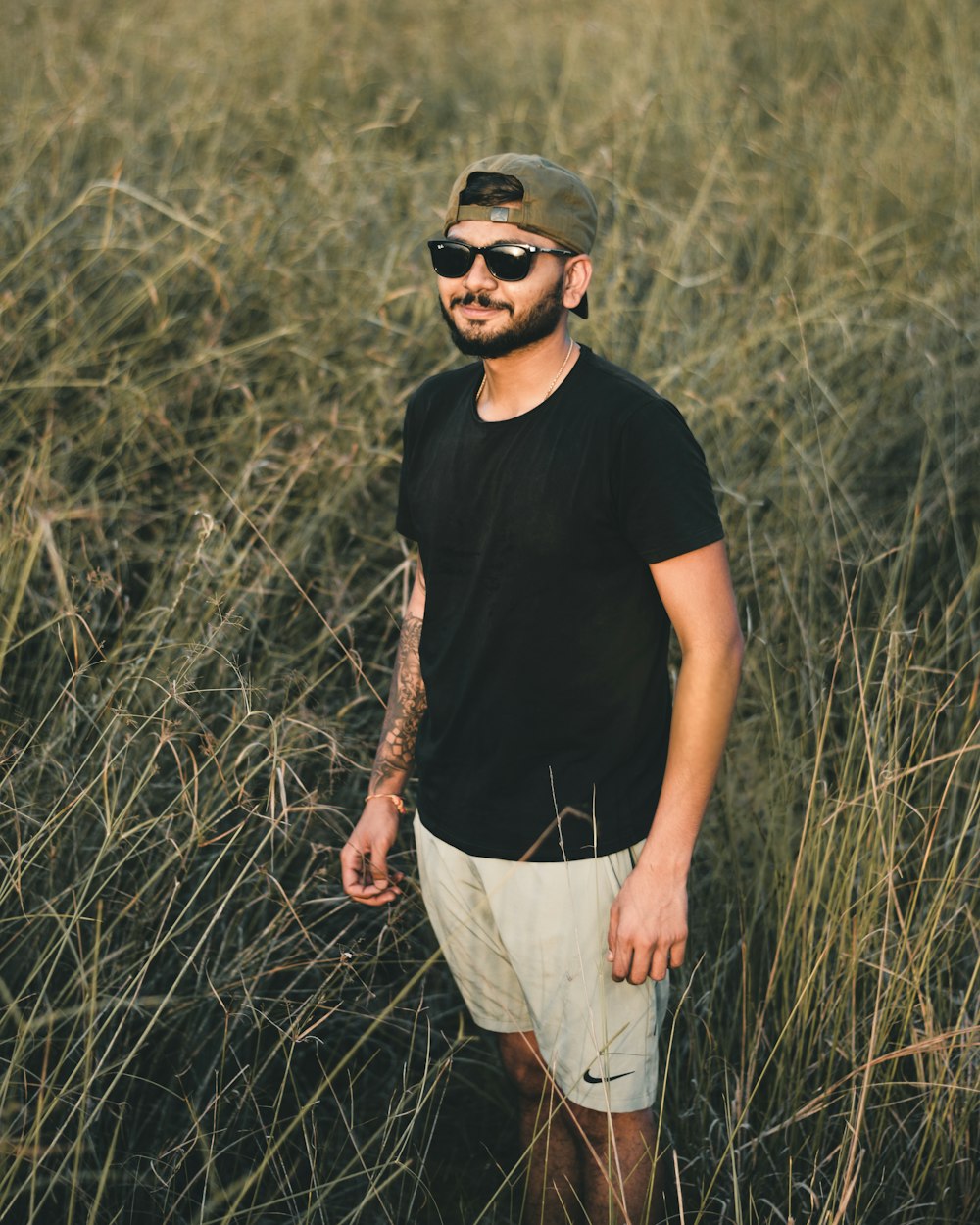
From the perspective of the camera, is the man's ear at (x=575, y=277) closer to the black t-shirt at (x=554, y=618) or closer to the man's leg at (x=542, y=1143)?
the black t-shirt at (x=554, y=618)

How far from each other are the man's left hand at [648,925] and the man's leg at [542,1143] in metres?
0.35

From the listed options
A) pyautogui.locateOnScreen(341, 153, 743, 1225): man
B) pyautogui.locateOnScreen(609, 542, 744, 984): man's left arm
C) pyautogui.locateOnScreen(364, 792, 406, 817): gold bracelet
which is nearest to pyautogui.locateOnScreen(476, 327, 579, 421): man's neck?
pyautogui.locateOnScreen(341, 153, 743, 1225): man

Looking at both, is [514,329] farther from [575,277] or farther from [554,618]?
[554,618]

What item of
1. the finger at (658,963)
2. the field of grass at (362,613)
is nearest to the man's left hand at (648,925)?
the finger at (658,963)

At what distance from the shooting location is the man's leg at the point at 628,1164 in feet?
5.80

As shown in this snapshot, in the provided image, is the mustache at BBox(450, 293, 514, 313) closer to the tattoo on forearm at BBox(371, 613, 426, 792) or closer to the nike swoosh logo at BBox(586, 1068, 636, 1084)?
the tattoo on forearm at BBox(371, 613, 426, 792)

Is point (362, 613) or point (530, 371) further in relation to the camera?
point (362, 613)

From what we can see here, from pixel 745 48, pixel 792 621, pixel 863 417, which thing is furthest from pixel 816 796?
pixel 745 48

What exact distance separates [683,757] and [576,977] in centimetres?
42

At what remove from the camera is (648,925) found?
164cm

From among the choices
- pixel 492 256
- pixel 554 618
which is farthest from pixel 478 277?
pixel 554 618

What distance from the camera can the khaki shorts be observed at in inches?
68.4

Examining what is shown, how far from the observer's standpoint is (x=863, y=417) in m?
3.48

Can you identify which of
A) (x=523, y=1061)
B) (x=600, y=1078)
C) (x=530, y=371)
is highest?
(x=530, y=371)
